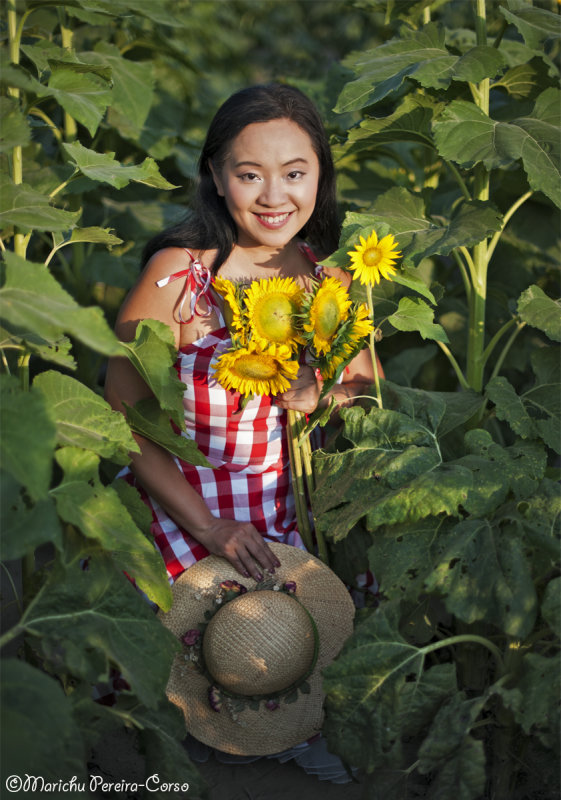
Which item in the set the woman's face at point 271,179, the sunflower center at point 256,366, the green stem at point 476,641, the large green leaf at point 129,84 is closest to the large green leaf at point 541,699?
the green stem at point 476,641

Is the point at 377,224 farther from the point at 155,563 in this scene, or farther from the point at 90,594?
the point at 90,594

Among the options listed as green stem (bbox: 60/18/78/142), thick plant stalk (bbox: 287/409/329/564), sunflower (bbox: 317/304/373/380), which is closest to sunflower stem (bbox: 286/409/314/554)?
thick plant stalk (bbox: 287/409/329/564)

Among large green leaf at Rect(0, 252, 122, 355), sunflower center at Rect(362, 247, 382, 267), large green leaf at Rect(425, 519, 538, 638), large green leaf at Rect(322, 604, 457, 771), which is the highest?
large green leaf at Rect(0, 252, 122, 355)

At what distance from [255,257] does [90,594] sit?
3.51 feet

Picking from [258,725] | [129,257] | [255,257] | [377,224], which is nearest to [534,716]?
[258,725]

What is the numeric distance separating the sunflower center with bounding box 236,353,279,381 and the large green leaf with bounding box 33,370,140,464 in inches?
15.4

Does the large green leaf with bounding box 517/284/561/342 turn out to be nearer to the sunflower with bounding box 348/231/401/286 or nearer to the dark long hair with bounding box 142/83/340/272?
the sunflower with bounding box 348/231/401/286

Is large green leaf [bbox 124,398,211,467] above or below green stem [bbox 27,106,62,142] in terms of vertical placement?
below

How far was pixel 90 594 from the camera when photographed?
1551 millimetres

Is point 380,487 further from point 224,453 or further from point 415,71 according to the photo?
point 415,71

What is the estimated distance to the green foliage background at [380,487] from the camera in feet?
4.68

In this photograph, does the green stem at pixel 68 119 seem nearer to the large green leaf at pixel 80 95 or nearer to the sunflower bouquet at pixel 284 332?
the large green leaf at pixel 80 95

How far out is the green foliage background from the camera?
1.43 m

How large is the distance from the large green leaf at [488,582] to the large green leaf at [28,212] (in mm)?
958
